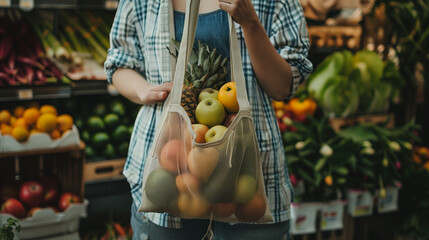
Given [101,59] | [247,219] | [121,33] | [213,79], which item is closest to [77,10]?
[101,59]

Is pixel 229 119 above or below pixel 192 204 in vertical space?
above

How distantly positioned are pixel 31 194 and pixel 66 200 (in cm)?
18

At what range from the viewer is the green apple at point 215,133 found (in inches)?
31.6

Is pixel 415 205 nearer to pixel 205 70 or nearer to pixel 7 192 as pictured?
pixel 205 70

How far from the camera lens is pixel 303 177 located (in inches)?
85.4

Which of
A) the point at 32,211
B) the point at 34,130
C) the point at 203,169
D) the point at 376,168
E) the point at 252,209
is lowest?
the point at 32,211

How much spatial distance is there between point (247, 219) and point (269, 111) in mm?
360

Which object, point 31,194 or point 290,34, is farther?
point 31,194

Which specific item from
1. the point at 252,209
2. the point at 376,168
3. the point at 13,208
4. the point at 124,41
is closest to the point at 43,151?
the point at 13,208

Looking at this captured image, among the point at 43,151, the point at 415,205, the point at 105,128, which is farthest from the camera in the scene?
the point at 105,128

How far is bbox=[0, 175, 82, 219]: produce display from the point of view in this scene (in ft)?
6.46

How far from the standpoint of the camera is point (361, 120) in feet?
8.32

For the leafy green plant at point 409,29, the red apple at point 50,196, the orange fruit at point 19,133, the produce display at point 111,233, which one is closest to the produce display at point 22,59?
the orange fruit at point 19,133

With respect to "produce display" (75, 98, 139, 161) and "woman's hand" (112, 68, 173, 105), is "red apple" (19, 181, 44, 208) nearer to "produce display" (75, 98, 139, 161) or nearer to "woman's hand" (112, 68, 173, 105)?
"produce display" (75, 98, 139, 161)
